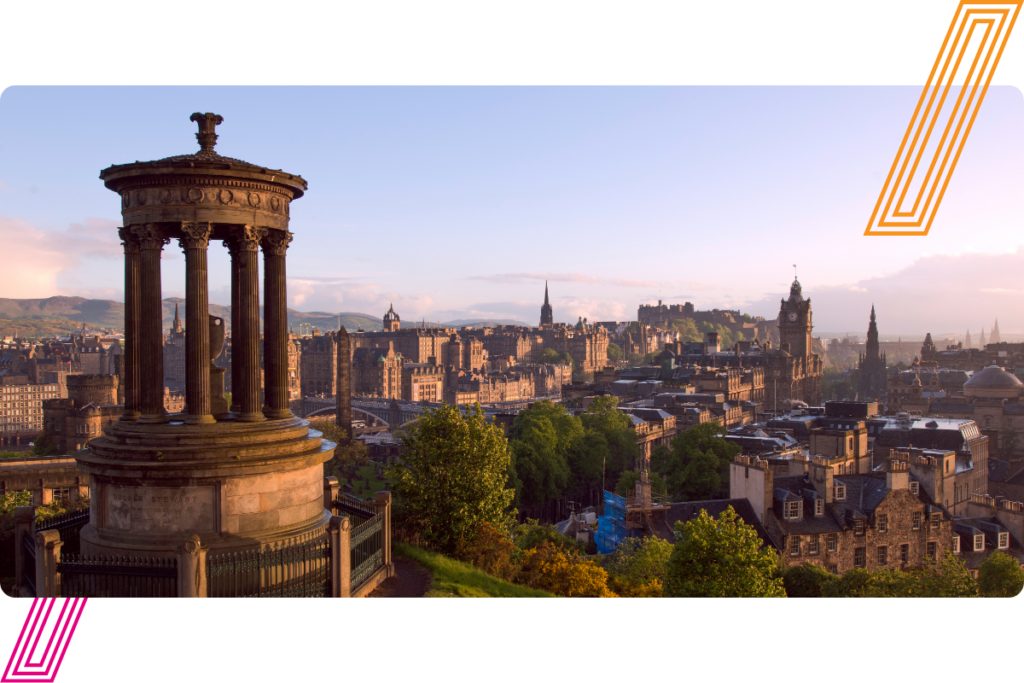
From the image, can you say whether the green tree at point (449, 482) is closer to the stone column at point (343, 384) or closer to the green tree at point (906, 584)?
the green tree at point (906, 584)

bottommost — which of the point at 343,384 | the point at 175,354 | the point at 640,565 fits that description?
the point at 640,565

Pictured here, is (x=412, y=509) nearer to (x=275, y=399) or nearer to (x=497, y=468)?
(x=497, y=468)

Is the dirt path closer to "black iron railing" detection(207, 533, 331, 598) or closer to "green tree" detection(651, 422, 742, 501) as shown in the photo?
"black iron railing" detection(207, 533, 331, 598)

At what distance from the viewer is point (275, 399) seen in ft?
51.8

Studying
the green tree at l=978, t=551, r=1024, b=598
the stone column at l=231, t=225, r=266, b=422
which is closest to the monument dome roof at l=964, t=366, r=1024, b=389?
the green tree at l=978, t=551, r=1024, b=598

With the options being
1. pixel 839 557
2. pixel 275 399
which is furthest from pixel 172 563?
pixel 839 557

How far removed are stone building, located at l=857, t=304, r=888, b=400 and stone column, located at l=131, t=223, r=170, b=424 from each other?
150958 mm

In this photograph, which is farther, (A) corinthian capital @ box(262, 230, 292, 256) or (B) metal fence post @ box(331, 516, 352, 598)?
(A) corinthian capital @ box(262, 230, 292, 256)

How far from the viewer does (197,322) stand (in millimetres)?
14664

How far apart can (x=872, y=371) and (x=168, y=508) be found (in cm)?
15684

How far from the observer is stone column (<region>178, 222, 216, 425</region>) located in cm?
1460

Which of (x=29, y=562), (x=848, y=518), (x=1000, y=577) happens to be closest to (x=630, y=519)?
(x=848, y=518)

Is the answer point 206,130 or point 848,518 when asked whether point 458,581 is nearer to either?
point 206,130
